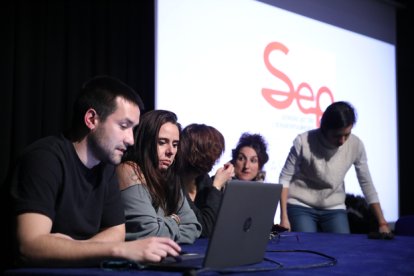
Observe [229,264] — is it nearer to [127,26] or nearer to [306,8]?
[127,26]

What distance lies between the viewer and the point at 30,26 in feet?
9.94

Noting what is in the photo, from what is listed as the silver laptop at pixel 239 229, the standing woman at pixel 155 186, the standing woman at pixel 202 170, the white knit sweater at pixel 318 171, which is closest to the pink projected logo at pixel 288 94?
the white knit sweater at pixel 318 171

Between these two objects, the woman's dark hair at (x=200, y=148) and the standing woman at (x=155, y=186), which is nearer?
the standing woman at (x=155, y=186)

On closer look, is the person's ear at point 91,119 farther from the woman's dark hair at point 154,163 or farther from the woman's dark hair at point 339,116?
the woman's dark hair at point 339,116

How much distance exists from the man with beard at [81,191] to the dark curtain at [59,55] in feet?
5.00

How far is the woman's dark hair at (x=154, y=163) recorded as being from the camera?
1.93 m

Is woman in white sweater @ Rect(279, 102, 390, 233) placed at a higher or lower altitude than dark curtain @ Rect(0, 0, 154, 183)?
lower

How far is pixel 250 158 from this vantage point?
301 cm

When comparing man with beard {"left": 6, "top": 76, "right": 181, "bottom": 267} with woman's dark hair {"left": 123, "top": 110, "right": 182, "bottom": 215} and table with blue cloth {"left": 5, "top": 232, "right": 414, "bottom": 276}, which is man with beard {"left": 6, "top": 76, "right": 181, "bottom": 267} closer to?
table with blue cloth {"left": 5, "top": 232, "right": 414, "bottom": 276}

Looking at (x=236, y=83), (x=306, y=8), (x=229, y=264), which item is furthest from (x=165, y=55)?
(x=229, y=264)

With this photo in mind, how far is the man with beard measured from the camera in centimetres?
122

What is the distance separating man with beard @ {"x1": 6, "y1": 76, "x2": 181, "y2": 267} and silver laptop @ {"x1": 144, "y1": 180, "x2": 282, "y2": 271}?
0.30 ft

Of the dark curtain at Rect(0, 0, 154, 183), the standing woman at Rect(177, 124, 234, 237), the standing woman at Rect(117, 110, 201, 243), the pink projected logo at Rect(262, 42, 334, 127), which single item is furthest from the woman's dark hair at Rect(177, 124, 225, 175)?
the pink projected logo at Rect(262, 42, 334, 127)

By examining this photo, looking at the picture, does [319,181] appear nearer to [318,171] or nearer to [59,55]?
[318,171]
